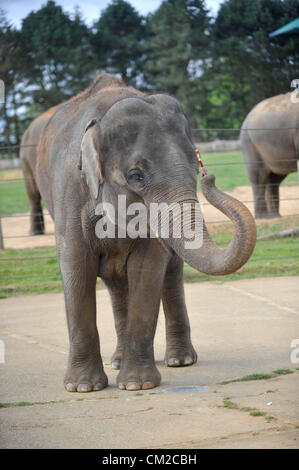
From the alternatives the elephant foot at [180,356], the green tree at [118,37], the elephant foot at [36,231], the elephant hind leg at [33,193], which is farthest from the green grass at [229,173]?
the elephant foot at [180,356]

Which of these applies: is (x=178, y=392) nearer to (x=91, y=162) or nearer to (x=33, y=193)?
(x=91, y=162)

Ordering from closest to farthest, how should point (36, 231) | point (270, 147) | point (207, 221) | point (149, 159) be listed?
point (149, 159) < point (207, 221) < point (270, 147) < point (36, 231)

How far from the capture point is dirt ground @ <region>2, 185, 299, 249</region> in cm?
1380

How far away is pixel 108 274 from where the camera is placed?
18.6ft

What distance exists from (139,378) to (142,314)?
0.41 meters

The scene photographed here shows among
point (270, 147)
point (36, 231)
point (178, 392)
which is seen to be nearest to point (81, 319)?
point (178, 392)

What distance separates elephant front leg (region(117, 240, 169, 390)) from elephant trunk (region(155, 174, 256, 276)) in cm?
59

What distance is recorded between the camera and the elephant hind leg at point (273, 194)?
14467mm

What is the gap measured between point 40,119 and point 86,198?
9492 mm

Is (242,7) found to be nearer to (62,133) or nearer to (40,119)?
(40,119)

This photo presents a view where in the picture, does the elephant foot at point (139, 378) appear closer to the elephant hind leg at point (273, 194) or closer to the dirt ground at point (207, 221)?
the dirt ground at point (207, 221)

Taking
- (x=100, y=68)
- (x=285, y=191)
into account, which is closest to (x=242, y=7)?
(x=100, y=68)

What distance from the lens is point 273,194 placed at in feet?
50.1

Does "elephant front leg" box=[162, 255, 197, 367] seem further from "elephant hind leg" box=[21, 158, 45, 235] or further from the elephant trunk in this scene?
"elephant hind leg" box=[21, 158, 45, 235]
